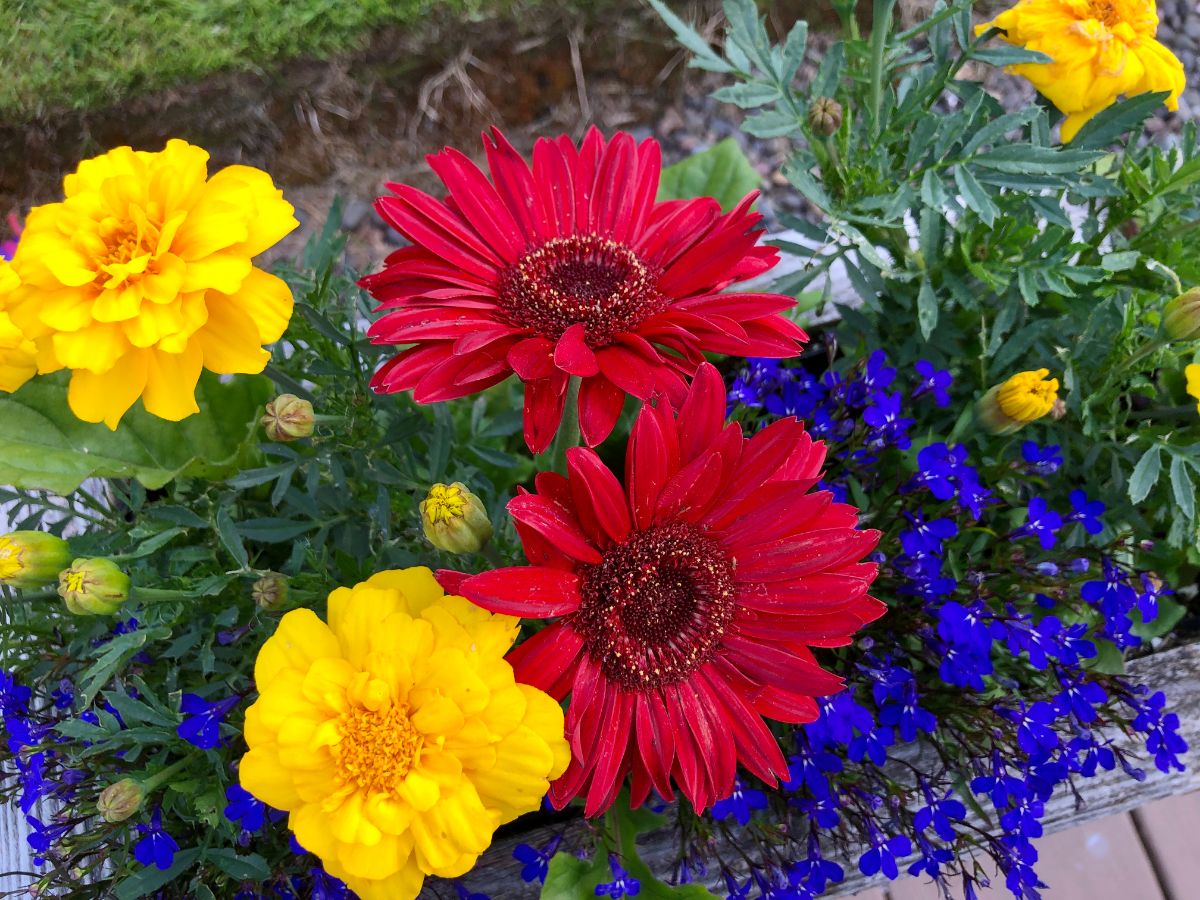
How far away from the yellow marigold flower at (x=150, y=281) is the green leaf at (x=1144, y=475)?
0.84 metres

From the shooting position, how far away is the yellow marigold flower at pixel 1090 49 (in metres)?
0.96

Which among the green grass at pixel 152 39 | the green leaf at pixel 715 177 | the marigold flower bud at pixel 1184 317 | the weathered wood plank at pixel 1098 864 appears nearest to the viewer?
the marigold flower bud at pixel 1184 317

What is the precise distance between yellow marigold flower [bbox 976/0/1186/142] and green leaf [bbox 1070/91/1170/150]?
0.8 inches

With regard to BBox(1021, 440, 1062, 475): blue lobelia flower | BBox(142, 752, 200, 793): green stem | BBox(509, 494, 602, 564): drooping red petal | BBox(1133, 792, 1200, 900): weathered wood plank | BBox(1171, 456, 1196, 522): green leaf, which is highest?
BBox(509, 494, 602, 564): drooping red petal

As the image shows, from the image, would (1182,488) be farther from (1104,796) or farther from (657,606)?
(657,606)

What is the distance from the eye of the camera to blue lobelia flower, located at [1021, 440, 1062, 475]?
1.04 m

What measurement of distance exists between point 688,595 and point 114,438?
2.40 feet

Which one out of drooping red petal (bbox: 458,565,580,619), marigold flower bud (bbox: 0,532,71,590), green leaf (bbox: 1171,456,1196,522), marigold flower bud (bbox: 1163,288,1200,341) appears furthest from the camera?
green leaf (bbox: 1171,456,1196,522)

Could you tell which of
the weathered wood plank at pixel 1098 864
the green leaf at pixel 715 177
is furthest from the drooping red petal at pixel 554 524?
the weathered wood plank at pixel 1098 864

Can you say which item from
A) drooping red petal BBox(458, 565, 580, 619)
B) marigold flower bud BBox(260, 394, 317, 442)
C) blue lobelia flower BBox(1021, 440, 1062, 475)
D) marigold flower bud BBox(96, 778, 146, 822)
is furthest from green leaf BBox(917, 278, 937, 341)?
marigold flower bud BBox(96, 778, 146, 822)

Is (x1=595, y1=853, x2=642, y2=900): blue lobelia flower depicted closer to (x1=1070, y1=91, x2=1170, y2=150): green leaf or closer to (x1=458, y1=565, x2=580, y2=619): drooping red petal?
(x1=458, y1=565, x2=580, y2=619): drooping red petal

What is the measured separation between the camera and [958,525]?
3.51 feet

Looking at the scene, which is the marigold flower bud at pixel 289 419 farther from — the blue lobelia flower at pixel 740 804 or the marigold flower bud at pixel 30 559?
the blue lobelia flower at pixel 740 804

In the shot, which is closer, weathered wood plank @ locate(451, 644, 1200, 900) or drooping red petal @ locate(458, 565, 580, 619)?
drooping red petal @ locate(458, 565, 580, 619)
